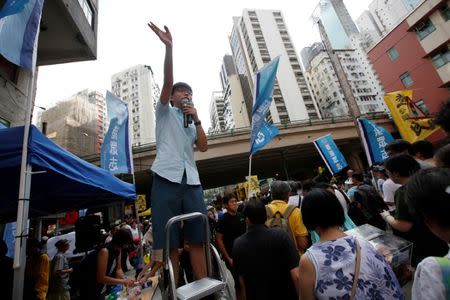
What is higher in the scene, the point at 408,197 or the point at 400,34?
the point at 400,34

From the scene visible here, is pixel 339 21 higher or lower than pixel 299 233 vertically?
higher

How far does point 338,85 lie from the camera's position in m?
76.0

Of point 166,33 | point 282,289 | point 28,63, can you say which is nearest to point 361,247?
point 282,289

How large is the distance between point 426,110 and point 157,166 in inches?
1088

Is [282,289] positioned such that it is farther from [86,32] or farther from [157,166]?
[86,32]

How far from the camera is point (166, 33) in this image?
2.33 m

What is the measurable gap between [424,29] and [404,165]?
26967 mm

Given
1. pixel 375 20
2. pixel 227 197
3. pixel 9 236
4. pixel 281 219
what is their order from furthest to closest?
pixel 375 20, pixel 9 236, pixel 227 197, pixel 281 219

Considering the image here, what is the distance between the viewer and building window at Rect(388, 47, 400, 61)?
2394 cm

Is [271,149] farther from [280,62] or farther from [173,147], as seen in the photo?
[280,62]

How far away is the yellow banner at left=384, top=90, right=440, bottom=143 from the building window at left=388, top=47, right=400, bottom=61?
16.5 m

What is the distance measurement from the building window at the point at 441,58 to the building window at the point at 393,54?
3.19 metres

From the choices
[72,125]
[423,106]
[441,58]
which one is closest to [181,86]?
[423,106]

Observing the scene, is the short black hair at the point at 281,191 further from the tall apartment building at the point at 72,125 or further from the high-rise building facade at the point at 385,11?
the high-rise building facade at the point at 385,11
